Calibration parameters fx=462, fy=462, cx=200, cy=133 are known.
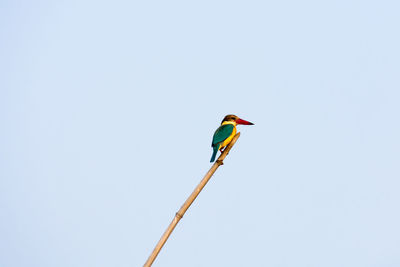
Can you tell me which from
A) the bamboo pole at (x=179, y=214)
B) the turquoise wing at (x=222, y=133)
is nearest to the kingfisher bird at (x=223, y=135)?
the turquoise wing at (x=222, y=133)

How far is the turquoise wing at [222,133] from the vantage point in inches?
253

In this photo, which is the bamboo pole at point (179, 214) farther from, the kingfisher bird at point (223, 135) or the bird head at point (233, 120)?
the bird head at point (233, 120)

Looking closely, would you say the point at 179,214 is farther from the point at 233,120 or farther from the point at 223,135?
the point at 233,120

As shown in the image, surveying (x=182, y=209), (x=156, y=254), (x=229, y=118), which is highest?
(x=229, y=118)

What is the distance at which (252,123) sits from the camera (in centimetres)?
682

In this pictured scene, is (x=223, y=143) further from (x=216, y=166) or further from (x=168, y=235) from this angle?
(x=168, y=235)

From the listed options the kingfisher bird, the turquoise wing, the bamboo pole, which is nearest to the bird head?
the kingfisher bird

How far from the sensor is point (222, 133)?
652 centimetres

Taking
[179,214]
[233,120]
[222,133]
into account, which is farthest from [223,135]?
[179,214]

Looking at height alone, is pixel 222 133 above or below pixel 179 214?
above

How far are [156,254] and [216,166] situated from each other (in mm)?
910

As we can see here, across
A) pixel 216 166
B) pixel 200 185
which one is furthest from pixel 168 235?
pixel 216 166

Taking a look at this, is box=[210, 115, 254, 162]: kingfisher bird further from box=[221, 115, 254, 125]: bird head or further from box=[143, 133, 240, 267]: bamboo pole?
box=[143, 133, 240, 267]: bamboo pole

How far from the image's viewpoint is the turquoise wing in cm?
643
